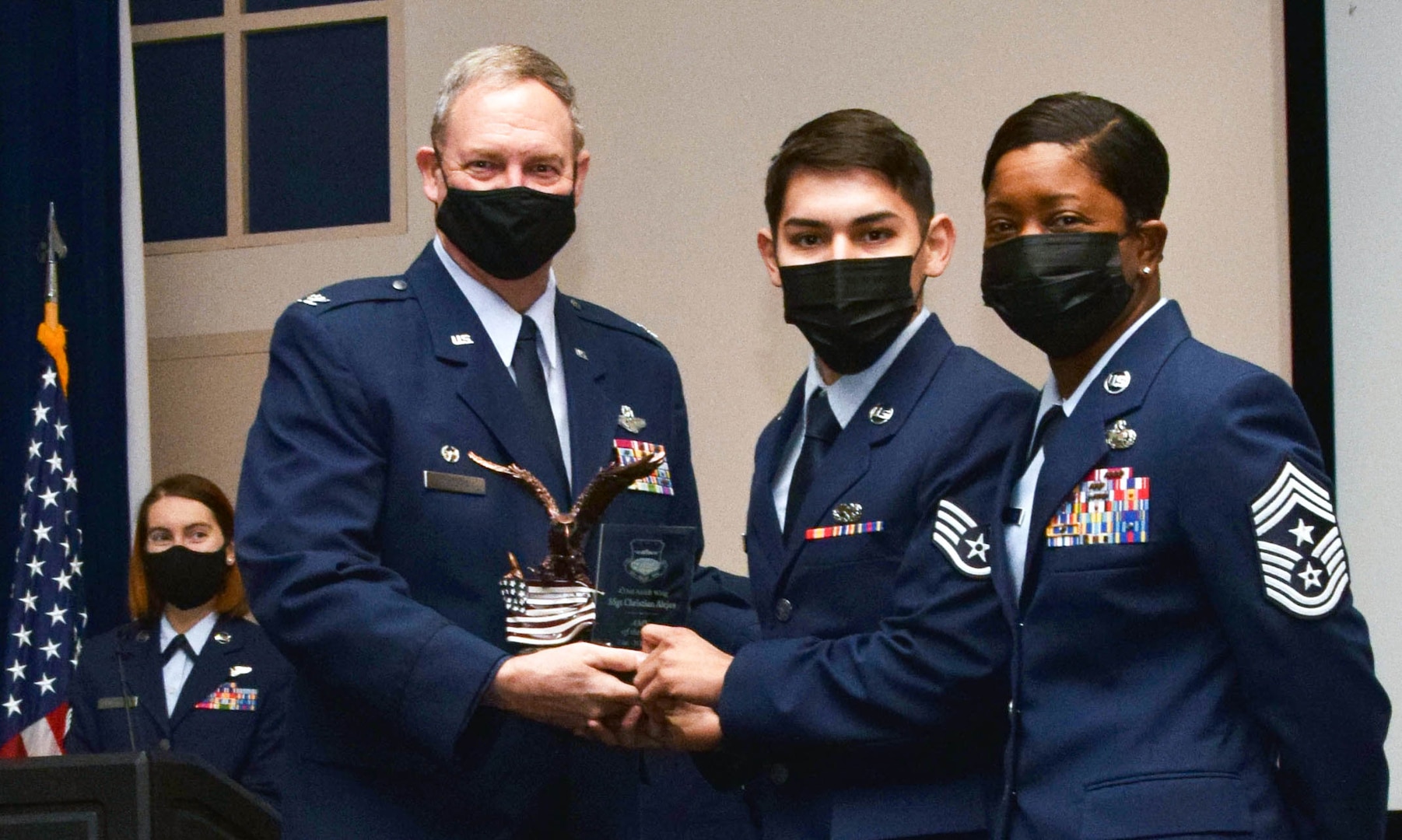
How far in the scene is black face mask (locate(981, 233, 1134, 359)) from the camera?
7.04 ft

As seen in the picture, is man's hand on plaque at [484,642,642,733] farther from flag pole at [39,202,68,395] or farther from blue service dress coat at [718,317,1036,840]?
flag pole at [39,202,68,395]

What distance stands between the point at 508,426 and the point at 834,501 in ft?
1.65

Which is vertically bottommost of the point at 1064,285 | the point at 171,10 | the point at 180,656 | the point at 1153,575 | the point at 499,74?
the point at 180,656

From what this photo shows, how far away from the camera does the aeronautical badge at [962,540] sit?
214 centimetres

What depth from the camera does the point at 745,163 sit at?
222 inches

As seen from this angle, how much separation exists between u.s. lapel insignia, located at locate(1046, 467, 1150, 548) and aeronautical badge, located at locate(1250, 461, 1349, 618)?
0.15 meters

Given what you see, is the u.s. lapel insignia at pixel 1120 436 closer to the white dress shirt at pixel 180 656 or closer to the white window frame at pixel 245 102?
the white dress shirt at pixel 180 656

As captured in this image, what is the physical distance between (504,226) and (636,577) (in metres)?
0.60

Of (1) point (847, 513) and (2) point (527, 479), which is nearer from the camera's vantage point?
(1) point (847, 513)

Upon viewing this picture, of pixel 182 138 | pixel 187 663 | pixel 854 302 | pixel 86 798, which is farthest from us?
pixel 182 138

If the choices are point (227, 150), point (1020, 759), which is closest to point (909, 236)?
point (1020, 759)

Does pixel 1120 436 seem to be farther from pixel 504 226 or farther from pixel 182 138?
pixel 182 138

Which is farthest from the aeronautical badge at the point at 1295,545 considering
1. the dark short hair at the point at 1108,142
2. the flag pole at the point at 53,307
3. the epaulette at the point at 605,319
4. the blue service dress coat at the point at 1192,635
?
the flag pole at the point at 53,307

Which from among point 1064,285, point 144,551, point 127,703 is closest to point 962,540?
point 1064,285
